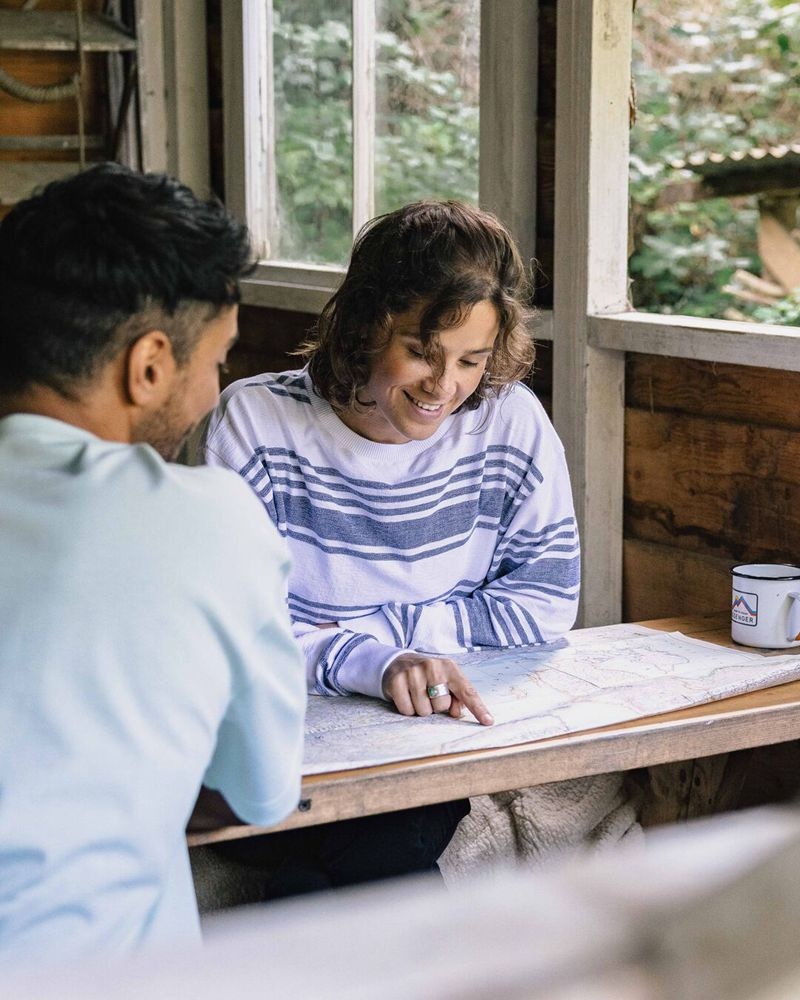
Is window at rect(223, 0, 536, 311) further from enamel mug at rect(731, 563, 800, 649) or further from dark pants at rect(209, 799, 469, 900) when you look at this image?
dark pants at rect(209, 799, 469, 900)

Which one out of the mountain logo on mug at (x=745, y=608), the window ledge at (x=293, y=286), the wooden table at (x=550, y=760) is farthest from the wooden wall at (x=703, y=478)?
the window ledge at (x=293, y=286)

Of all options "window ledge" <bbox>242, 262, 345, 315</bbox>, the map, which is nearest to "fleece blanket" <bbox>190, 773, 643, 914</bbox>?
the map

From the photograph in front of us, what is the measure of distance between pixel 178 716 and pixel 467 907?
0.67 m

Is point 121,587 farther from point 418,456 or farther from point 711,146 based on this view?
point 711,146

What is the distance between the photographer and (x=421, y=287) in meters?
1.90

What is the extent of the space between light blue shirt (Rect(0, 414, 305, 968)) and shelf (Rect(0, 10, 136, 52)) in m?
3.57

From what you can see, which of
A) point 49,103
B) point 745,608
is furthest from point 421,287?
point 49,103

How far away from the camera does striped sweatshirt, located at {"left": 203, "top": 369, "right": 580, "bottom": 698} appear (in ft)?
6.46

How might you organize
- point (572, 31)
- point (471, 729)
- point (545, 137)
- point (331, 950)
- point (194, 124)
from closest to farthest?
1. point (331, 950)
2. point (471, 729)
3. point (572, 31)
4. point (545, 137)
5. point (194, 124)

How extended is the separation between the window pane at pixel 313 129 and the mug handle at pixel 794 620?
6.71 feet

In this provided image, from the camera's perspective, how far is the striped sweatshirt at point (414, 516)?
1970 mm

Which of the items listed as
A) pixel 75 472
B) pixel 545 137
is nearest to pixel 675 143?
pixel 545 137

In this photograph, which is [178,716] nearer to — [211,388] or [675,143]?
[211,388]

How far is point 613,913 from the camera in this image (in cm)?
42
